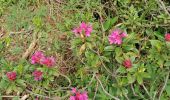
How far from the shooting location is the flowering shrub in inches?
99.1

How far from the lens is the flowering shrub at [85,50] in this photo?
8.26 feet

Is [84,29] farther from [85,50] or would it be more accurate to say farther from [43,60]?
[43,60]

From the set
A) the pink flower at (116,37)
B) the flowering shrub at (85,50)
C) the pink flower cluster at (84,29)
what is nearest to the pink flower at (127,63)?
the flowering shrub at (85,50)

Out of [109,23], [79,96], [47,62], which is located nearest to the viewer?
[79,96]

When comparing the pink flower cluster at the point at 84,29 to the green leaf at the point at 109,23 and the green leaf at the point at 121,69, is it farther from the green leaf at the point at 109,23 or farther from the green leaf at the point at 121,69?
the green leaf at the point at 109,23

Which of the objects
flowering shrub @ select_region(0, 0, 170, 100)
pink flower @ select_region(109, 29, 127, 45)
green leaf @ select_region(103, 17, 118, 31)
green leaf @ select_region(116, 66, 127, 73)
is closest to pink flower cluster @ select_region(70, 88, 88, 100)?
flowering shrub @ select_region(0, 0, 170, 100)

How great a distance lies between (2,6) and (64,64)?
816 mm

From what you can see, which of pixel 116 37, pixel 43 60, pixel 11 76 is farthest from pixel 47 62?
pixel 116 37

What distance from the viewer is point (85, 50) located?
2553 mm

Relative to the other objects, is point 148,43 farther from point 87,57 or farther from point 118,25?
point 87,57

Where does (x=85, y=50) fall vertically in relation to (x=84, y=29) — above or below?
below

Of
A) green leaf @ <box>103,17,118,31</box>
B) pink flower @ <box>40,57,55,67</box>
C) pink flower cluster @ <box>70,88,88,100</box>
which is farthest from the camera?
green leaf @ <box>103,17,118,31</box>

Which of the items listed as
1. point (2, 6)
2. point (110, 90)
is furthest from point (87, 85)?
point (2, 6)

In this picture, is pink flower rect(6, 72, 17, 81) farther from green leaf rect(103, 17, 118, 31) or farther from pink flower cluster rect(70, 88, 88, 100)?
green leaf rect(103, 17, 118, 31)
